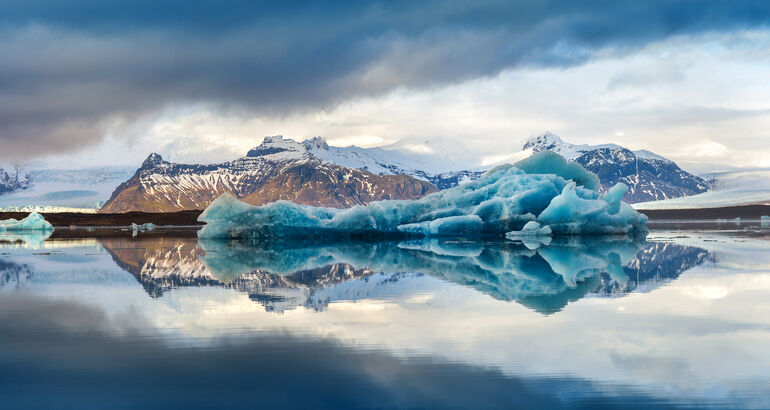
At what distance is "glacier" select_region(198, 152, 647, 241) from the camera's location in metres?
30.6

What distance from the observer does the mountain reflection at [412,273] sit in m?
10.7

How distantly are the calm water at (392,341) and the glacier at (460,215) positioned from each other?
16.9 meters

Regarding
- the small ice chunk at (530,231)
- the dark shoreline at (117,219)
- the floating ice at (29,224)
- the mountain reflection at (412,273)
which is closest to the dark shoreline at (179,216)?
the dark shoreline at (117,219)

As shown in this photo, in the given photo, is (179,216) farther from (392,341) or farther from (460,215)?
(392,341)

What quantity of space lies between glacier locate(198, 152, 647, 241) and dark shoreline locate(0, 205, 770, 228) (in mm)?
74714

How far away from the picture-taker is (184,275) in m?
14.7

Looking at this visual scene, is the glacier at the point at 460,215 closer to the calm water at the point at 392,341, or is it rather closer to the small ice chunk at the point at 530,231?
the small ice chunk at the point at 530,231

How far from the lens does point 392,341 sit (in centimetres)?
696

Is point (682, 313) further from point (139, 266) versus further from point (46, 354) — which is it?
point (139, 266)

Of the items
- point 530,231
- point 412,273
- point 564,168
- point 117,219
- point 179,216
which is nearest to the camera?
point 412,273

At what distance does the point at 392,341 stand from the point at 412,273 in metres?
7.54

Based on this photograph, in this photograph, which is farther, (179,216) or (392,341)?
(179,216)

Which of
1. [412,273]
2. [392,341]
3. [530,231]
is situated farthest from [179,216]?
[392,341]

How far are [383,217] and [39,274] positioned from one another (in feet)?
62.0
